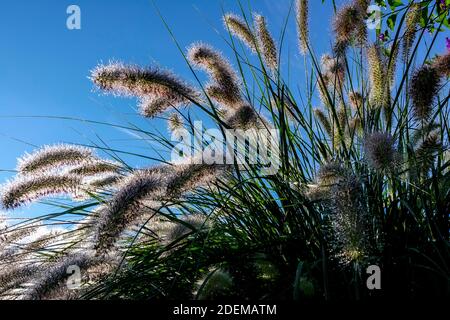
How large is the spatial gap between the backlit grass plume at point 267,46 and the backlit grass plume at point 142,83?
57 cm

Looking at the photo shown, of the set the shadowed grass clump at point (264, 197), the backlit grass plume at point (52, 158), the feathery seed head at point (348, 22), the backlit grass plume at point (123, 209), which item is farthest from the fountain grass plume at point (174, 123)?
the backlit grass plume at point (123, 209)

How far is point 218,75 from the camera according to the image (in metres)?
2.54

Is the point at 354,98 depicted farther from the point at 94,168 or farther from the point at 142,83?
the point at 94,168

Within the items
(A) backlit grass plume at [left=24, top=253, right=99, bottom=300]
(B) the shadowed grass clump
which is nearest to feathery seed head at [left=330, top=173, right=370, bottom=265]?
(B) the shadowed grass clump

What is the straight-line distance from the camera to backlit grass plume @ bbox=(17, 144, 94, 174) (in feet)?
7.65

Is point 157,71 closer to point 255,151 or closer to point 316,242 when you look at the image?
point 255,151

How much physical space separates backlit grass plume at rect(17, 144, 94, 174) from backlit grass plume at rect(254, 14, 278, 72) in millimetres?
1078

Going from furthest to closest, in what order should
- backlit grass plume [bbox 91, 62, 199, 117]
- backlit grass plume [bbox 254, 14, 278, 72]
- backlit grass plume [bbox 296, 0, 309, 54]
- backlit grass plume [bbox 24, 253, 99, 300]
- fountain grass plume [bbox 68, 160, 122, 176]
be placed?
backlit grass plume [bbox 296, 0, 309, 54], backlit grass plume [bbox 254, 14, 278, 72], fountain grass plume [bbox 68, 160, 122, 176], backlit grass plume [bbox 91, 62, 199, 117], backlit grass plume [bbox 24, 253, 99, 300]

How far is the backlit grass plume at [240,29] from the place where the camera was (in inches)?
116

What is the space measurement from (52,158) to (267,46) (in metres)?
1.28

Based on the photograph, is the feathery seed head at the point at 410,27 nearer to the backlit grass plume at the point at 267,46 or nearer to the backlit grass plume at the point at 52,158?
the backlit grass plume at the point at 267,46

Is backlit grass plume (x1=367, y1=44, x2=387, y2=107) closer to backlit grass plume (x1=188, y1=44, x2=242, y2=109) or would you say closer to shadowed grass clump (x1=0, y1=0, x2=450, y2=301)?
shadowed grass clump (x1=0, y1=0, x2=450, y2=301)

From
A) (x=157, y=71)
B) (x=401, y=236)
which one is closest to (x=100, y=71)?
(x=157, y=71)
